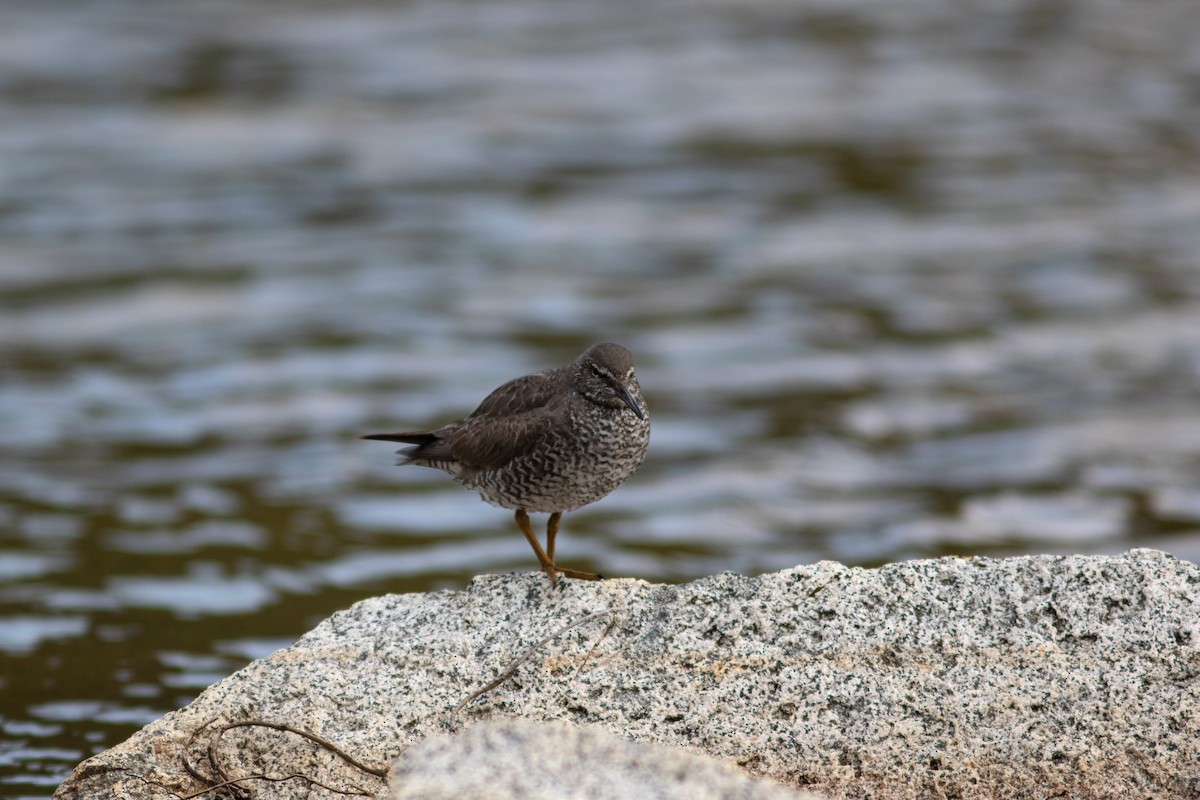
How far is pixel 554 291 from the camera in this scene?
15273 millimetres

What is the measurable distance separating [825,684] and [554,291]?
34.6 feet

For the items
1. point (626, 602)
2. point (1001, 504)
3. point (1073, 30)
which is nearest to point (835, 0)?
point (1073, 30)

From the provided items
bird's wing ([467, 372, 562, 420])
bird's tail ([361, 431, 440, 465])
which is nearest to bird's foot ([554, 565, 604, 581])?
bird's wing ([467, 372, 562, 420])

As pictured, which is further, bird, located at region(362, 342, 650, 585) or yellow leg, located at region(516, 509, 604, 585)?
bird, located at region(362, 342, 650, 585)

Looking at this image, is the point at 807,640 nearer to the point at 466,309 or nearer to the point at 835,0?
the point at 466,309

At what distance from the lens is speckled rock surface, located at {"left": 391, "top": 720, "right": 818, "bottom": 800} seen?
12.8 feet

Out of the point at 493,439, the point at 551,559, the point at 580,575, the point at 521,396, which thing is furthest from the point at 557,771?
the point at 521,396

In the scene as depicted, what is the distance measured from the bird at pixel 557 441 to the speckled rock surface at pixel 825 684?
599 millimetres

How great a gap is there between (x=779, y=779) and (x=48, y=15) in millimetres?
21387

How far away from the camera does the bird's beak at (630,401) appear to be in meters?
6.09

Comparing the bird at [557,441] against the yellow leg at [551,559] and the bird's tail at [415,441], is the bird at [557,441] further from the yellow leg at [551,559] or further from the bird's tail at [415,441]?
the bird's tail at [415,441]

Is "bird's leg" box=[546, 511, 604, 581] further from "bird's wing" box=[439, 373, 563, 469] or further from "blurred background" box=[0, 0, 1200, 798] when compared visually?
"blurred background" box=[0, 0, 1200, 798]

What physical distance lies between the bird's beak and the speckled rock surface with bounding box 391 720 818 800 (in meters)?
2.16

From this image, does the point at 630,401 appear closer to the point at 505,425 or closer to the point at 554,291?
the point at 505,425
